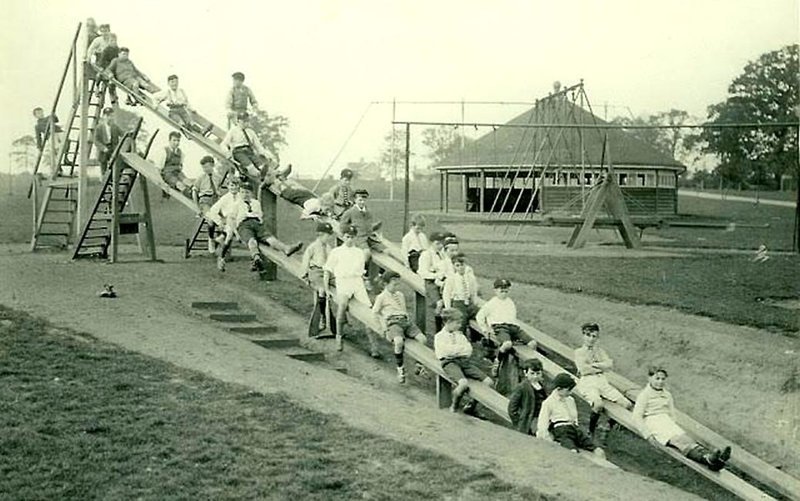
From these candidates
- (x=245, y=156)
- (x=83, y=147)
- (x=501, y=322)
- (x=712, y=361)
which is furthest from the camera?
(x=83, y=147)

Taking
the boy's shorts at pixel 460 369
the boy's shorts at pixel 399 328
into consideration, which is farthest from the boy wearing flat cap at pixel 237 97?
the boy's shorts at pixel 460 369

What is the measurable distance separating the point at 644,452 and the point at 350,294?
435 centimetres

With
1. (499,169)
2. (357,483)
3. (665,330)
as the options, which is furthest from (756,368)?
(499,169)

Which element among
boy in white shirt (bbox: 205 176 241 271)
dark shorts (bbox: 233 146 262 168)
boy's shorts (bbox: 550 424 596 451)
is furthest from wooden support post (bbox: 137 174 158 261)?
boy's shorts (bbox: 550 424 596 451)

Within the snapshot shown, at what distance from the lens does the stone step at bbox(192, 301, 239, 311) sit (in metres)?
13.1

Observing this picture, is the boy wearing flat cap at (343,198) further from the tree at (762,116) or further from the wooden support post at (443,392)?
the tree at (762,116)

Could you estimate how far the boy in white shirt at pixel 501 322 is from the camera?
1181 centimetres

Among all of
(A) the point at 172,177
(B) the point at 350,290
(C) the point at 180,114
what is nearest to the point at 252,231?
(B) the point at 350,290

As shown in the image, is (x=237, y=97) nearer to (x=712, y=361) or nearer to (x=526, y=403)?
(x=526, y=403)

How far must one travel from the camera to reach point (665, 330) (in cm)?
1305

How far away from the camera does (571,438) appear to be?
941 cm

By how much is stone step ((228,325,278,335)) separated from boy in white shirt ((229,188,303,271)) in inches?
63.5

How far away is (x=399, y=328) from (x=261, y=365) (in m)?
1.89

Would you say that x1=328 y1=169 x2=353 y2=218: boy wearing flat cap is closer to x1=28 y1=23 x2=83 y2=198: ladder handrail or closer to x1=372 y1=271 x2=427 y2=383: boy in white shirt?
x1=372 y1=271 x2=427 y2=383: boy in white shirt
